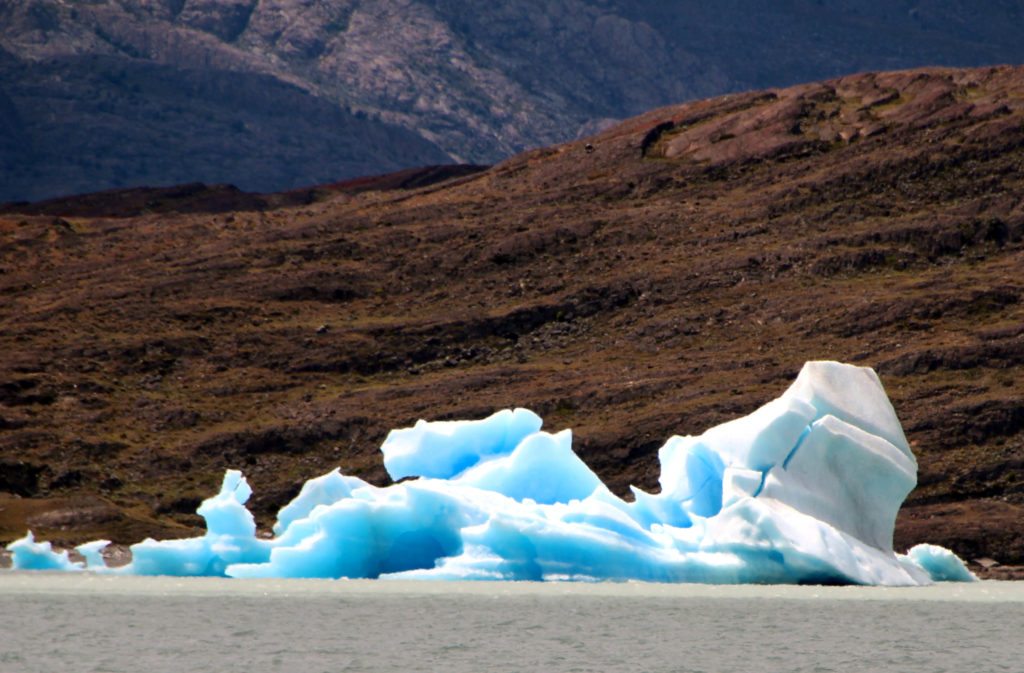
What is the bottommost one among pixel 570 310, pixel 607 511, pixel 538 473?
pixel 607 511

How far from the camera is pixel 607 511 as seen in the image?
40.9m

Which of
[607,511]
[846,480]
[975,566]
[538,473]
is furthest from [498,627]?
[975,566]

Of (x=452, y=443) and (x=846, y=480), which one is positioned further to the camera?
(x=452, y=443)

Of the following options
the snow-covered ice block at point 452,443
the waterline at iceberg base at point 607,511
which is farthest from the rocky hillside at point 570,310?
the snow-covered ice block at point 452,443

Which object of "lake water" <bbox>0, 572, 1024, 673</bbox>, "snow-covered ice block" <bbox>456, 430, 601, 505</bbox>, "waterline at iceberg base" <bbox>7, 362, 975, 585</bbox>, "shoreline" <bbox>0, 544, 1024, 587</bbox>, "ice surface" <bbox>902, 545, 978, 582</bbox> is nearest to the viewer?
"lake water" <bbox>0, 572, 1024, 673</bbox>

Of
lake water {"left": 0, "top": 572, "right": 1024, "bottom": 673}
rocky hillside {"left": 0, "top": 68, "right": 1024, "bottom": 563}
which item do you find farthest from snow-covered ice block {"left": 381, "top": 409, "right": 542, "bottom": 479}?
rocky hillside {"left": 0, "top": 68, "right": 1024, "bottom": 563}

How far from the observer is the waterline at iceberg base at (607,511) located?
40281 millimetres

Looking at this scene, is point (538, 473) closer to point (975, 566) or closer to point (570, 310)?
point (975, 566)

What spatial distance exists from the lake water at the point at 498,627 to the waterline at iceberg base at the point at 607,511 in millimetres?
920

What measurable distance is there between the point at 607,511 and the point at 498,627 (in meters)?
4.96

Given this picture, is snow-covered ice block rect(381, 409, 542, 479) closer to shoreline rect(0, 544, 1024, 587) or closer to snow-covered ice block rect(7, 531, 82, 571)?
snow-covered ice block rect(7, 531, 82, 571)

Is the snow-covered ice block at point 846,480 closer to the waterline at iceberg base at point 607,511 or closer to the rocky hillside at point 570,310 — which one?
the waterline at iceberg base at point 607,511

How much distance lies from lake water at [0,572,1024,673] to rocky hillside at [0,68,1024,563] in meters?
28.7

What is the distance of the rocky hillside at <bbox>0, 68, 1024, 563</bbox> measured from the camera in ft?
276
